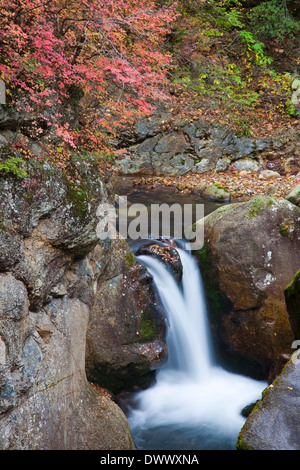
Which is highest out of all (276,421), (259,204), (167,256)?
(259,204)

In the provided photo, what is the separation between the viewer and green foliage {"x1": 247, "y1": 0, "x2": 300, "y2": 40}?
13.7m

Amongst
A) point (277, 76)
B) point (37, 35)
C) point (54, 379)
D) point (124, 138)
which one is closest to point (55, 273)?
point (54, 379)

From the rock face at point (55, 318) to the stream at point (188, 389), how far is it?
0.72 meters

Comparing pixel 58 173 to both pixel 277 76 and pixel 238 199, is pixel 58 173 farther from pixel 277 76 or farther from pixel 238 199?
pixel 277 76

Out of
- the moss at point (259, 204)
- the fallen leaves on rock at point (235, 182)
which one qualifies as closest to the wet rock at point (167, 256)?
the moss at point (259, 204)

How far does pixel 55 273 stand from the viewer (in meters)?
4.32

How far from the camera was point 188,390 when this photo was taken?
5996mm

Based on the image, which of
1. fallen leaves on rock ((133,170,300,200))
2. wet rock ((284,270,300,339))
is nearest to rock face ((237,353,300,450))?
wet rock ((284,270,300,339))

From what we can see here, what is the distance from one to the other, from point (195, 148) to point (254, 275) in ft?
28.0

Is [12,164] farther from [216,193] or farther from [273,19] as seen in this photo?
[273,19]

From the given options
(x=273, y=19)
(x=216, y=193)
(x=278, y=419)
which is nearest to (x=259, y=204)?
(x=278, y=419)

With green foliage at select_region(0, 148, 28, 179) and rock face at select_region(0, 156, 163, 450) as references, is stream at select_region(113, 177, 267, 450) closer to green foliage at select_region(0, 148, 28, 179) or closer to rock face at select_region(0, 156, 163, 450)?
rock face at select_region(0, 156, 163, 450)

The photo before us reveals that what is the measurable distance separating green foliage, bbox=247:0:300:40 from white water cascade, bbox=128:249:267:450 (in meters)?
11.9
